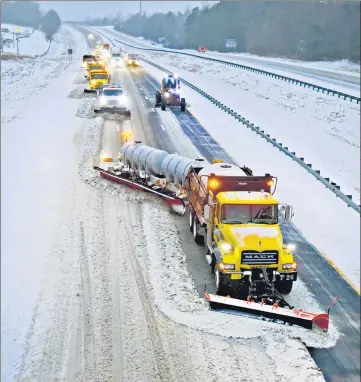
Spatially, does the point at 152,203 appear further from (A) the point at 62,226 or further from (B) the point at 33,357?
(B) the point at 33,357

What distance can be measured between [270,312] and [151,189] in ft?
31.3

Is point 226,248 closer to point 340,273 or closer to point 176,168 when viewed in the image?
point 340,273

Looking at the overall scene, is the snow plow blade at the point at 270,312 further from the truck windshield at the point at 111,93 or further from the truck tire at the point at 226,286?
the truck windshield at the point at 111,93

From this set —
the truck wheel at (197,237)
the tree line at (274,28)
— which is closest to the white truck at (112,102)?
the tree line at (274,28)

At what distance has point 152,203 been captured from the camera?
19.6 m

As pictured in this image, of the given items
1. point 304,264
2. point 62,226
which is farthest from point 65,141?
point 304,264

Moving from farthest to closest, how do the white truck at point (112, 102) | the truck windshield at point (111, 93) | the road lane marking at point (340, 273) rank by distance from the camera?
the truck windshield at point (111, 93) → the white truck at point (112, 102) → the road lane marking at point (340, 273)

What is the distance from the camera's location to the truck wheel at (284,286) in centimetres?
1281

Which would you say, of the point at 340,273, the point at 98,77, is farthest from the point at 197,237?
the point at 98,77

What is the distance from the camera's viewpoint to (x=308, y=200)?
2050cm

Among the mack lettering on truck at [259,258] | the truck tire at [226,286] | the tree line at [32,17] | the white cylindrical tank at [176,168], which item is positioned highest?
the tree line at [32,17]

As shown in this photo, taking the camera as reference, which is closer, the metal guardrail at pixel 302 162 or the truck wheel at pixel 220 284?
the truck wheel at pixel 220 284

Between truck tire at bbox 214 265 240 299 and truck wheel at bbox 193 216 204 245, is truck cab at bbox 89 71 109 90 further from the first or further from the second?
truck tire at bbox 214 265 240 299

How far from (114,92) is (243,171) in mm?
23669
